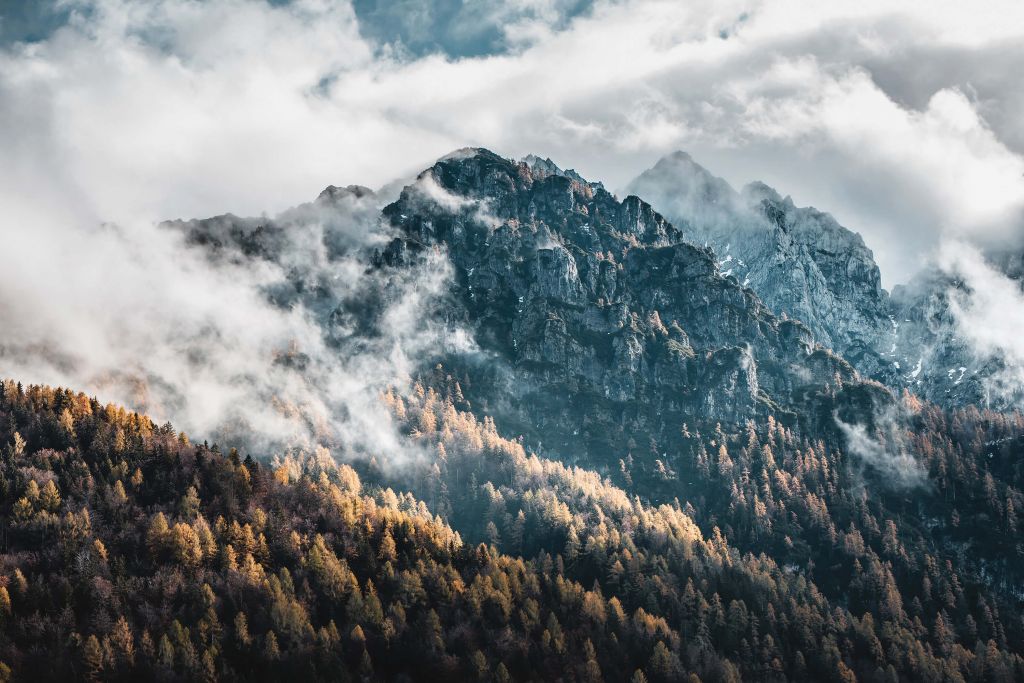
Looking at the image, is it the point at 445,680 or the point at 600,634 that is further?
the point at 600,634

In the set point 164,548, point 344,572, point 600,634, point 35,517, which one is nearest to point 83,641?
point 164,548

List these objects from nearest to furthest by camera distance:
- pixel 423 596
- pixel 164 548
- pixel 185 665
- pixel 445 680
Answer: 1. pixel 185 665
2. pixel 445 680
3. pixel 164 548
4. pixel 423 596

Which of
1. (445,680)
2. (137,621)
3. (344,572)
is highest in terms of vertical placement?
(344,572)

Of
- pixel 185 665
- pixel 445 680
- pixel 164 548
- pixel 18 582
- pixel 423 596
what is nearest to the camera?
pixel 185 665

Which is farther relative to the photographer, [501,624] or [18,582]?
[501,624]

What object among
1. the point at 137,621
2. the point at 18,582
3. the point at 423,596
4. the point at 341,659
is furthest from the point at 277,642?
the point at 18,582

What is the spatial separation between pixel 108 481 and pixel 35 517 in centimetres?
2204

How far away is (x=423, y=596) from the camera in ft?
608

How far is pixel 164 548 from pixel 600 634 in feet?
345

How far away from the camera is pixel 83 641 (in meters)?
143

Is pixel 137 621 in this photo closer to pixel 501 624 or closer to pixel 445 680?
pixel 445 680

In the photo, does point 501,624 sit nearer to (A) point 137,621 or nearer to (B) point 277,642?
(B) point 277,642

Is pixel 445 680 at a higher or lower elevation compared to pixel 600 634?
lower

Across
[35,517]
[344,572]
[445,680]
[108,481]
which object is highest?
[108,481]
